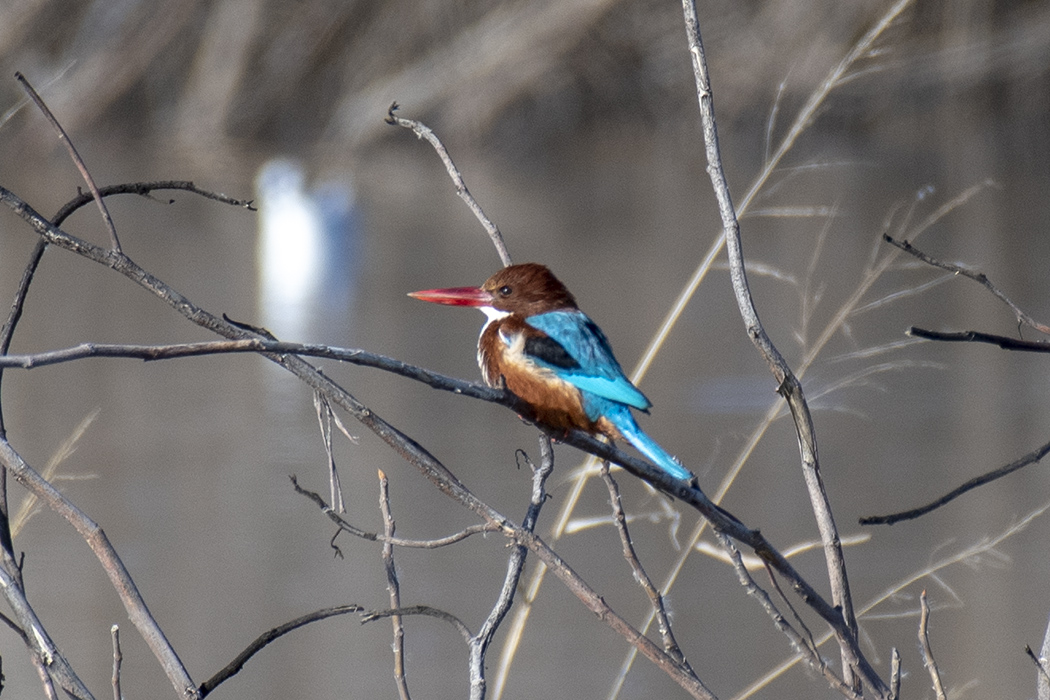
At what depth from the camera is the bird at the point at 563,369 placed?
1.42 meters

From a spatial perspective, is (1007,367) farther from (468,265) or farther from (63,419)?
(63,419)

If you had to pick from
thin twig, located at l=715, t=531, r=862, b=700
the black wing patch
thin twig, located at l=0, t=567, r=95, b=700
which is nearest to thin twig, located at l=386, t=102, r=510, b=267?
the black wing patch

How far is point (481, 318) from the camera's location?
15.7 ft

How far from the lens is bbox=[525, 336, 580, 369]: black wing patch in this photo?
4.75 feet

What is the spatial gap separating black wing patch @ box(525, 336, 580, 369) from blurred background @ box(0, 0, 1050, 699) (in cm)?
24

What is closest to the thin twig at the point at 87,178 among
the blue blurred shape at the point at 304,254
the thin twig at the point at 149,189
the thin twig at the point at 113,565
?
the thin twig at the point at 149,189

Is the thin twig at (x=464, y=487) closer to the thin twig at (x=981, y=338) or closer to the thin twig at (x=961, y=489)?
the thin twig at (x=961, y=489)

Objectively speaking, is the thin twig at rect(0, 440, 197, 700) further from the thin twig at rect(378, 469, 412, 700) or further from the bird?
the bird

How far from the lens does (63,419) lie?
11.8ft

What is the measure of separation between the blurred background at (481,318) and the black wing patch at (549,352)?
0.78 feet

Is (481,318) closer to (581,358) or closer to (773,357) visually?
(581,358)

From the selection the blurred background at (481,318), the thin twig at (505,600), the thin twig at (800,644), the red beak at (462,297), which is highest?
the blurred background at (481,318)

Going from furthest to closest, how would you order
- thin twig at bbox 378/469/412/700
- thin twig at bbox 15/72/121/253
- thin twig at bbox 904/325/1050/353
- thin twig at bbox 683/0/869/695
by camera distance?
thin twig at bbox 378/469/412/700, thin twig at bbox 683/0/869/695, thin twig at bbox 15/72/121/253, thin twig at bbox 904/325/1050/353

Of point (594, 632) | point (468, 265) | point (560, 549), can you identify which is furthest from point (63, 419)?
point (468, 265)
